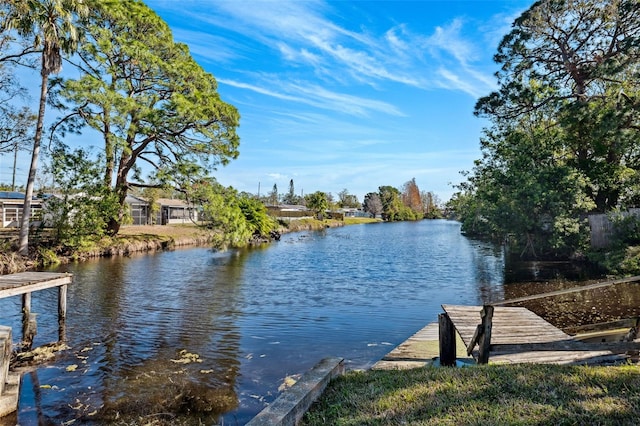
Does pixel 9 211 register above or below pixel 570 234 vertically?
above

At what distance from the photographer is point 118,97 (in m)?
20.0

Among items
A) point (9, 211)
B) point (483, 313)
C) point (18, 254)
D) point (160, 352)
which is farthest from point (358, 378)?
point (9, 211)

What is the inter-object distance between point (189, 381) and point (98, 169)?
19663 millimetres

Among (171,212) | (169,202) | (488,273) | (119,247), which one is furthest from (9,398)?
(169,202)

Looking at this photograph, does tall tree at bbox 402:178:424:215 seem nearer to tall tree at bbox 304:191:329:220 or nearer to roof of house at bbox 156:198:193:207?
tall tree at bbox 304:191:329:220

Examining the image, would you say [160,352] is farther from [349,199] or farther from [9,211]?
[349,199]

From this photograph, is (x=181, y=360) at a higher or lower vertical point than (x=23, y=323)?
lower

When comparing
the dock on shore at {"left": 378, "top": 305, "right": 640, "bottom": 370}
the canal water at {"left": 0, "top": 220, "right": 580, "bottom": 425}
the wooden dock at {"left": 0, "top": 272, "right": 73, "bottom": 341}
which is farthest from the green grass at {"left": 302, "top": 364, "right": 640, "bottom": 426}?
the wooden dock at {"left": 0, "top": 272, "right": 73, "bottom": 341}

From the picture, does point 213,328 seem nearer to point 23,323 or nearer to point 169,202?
point 23,323

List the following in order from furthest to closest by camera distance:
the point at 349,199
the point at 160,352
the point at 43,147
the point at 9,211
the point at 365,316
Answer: the point at 349,199 < the point at 9,211 < the point at 43,147 < the point at 365,316 < the point at 160,352

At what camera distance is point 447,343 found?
20.4ft

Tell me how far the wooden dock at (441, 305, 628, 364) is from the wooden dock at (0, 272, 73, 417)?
6.29 m

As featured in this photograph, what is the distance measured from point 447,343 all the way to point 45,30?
2024 centimetres

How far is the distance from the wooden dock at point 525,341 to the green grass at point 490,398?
33 cm
